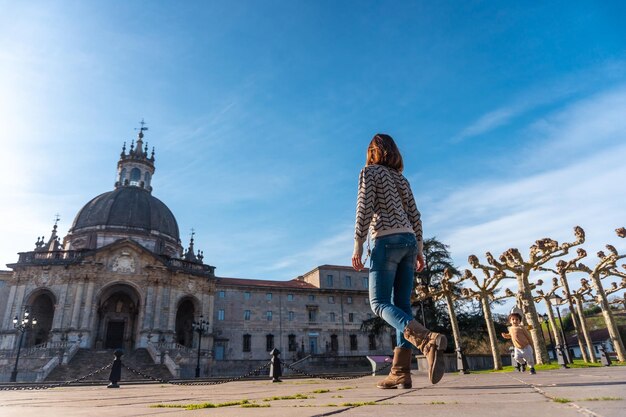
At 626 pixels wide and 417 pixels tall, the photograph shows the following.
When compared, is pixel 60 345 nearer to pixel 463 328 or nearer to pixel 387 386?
pixel 463 328

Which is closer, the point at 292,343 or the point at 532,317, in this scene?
the point at 532,317

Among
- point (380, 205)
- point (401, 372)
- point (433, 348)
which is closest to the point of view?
point (433, 348)

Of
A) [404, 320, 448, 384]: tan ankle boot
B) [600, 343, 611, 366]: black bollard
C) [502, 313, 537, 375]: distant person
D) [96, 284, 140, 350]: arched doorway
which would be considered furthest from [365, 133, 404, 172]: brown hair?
[96, 284, 140, 350]: arched doorway

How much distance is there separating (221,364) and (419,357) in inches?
917

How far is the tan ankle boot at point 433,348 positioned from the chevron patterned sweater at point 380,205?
1164 millimetres

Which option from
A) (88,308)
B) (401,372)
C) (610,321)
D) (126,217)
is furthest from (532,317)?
(126,217)

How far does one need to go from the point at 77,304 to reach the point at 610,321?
1557 inches

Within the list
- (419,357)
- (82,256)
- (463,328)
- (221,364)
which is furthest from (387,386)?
(82,256)

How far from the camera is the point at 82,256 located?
3650 cm

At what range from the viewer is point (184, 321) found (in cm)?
4325

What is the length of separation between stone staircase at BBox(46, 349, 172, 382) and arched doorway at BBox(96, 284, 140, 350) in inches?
177

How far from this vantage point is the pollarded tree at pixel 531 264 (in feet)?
54.9

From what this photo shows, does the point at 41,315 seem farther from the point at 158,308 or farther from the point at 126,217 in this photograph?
the point at 158,308

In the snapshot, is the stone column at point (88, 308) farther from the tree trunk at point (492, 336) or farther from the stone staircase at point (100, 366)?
the tree trunk at point (492, 336)
